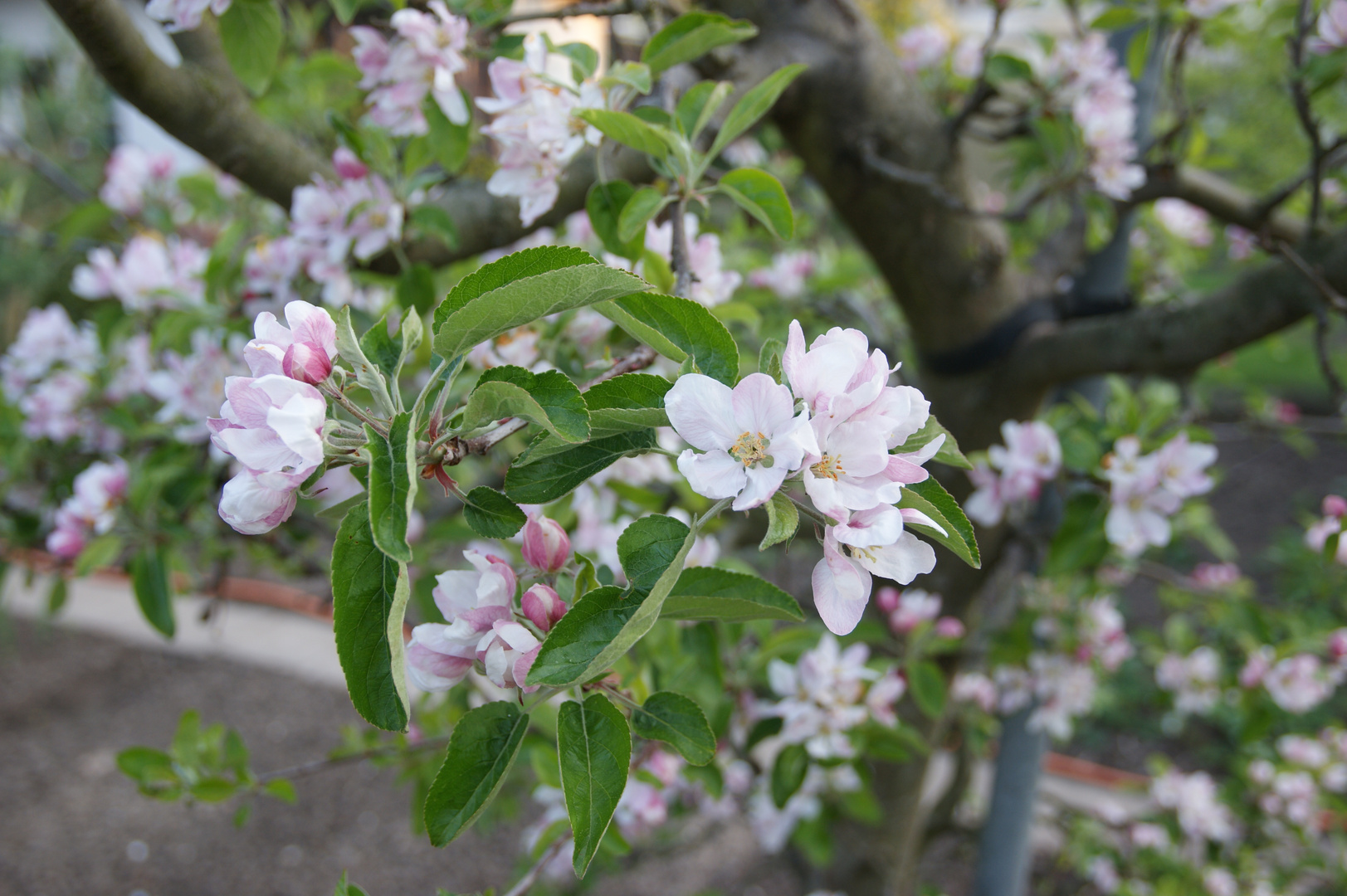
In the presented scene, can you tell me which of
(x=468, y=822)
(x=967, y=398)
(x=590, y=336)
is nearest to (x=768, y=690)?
(x=967, y=398)

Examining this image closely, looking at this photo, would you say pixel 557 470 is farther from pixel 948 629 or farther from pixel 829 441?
pixel 948 629

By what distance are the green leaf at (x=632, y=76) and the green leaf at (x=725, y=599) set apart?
16.9 inches

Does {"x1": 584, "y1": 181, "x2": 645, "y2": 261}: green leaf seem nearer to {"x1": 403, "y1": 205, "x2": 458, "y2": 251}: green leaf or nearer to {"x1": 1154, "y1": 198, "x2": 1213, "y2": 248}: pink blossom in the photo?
{"x1": 403, "y1": 205, "x2": 458, "y2": 251}: green leaf

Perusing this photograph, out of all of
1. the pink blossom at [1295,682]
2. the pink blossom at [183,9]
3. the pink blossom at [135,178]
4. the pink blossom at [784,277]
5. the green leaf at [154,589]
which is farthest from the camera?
the pink blossom at [784,277]

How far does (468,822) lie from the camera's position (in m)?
0.57

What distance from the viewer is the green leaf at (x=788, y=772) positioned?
4.39 ft

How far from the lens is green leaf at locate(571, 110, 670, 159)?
735 mm

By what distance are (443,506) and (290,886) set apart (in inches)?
72.1

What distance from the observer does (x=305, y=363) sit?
54 centimetres

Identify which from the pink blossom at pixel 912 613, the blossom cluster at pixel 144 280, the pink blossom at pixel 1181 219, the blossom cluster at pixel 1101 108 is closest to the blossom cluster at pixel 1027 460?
the pink blossom at pixel 912 613

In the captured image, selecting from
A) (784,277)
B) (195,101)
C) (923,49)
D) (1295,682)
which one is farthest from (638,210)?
(1295,682)

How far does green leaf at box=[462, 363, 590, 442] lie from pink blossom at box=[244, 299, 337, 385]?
9 centimetres

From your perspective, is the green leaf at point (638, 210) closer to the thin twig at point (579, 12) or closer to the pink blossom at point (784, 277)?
the thin twig at point (579, 12)

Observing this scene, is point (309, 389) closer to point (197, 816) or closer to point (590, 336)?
point (590, 336)
